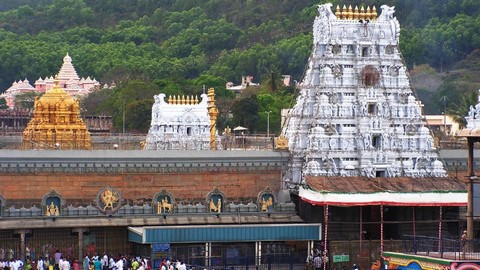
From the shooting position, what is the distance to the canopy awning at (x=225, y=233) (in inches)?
1954

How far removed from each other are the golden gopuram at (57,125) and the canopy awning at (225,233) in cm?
1563

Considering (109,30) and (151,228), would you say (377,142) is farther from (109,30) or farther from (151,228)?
(109,30)

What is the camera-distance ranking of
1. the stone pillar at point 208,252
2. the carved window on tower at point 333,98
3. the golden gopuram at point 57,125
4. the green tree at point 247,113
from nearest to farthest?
the stone pillar at point 208,252
the carved window on tower at point 333,98
the golden gopuram at point 57,125
the green tree at point 247,113

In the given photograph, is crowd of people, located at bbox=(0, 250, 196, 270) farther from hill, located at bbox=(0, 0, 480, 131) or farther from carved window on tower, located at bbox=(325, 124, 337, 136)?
hill, located at bbox=(0, 0, 480, 131)

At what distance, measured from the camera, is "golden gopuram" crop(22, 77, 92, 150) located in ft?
217

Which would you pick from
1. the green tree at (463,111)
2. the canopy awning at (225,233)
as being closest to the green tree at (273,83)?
the green tree at (463,111)

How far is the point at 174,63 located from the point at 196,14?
3144 centimetres

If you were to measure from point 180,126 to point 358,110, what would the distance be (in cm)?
1918

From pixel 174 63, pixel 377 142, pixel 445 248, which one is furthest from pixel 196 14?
pixel 445 248

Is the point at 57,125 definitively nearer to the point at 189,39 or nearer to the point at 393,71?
the point at 393,71

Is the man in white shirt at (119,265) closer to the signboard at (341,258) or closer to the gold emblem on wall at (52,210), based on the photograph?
the gold emblem on wall at (52,210)

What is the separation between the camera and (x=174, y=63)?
5802 inches

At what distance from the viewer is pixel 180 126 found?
73.3 meters

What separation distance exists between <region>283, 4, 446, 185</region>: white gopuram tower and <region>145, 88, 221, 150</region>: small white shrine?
14810 mm
